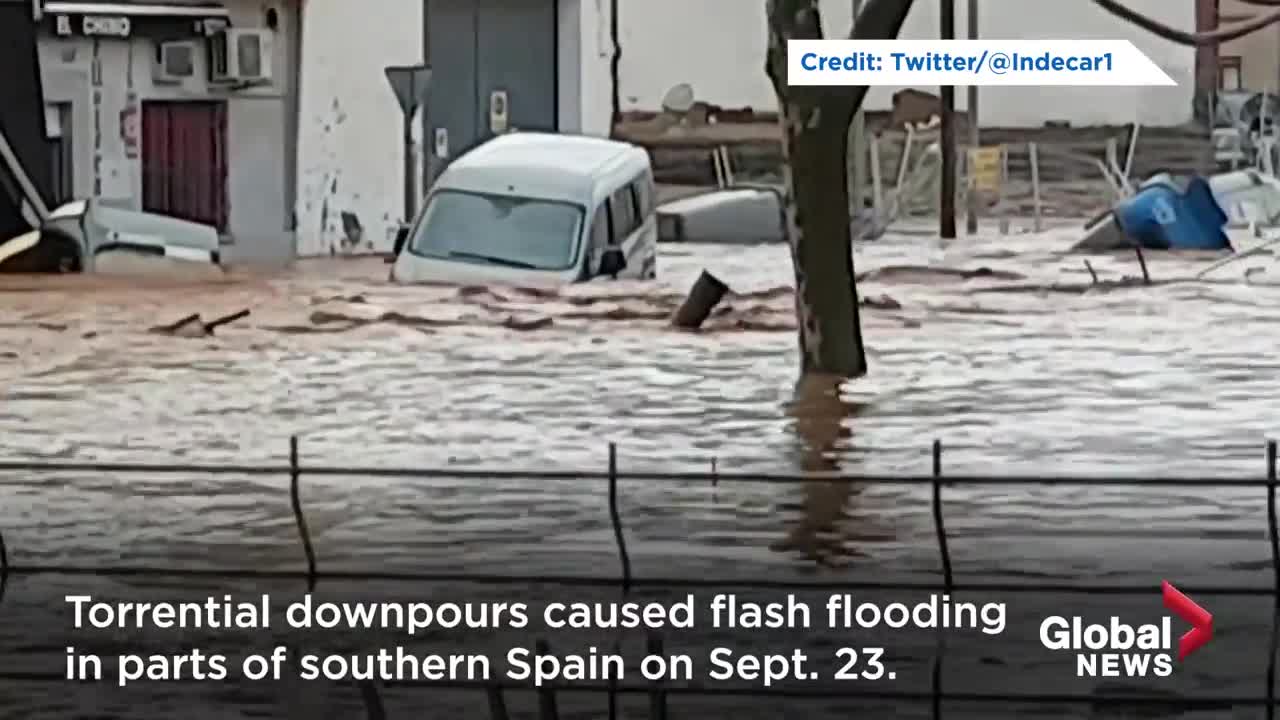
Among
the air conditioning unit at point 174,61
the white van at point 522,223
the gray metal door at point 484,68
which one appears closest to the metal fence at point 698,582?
the white van at point 522,223

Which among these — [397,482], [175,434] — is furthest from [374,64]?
[397,482]

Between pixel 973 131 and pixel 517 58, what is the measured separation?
477 cm

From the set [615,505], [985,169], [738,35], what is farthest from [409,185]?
[615,505]

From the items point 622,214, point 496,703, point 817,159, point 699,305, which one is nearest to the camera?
point 496,703

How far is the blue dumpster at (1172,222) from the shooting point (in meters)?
23.5

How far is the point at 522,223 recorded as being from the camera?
17.9 metres

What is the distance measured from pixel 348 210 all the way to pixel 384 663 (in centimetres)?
2158

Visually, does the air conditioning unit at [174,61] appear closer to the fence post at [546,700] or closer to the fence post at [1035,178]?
the fence post at [1035,178]

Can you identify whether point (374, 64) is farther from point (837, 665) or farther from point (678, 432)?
point (837, 665)

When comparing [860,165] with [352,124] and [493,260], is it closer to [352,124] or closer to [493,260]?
[352,124]

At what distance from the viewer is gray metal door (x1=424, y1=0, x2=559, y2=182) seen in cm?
2678

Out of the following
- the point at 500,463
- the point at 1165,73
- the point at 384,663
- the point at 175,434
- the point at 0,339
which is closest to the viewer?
the point at 384,663

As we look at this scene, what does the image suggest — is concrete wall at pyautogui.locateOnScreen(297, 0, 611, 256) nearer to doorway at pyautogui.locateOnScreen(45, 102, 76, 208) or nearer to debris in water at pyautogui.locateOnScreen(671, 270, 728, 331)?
doorway at pyautogui.locateOnScreen(45, 102, 76, 208)

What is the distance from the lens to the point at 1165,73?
98.9 ft
